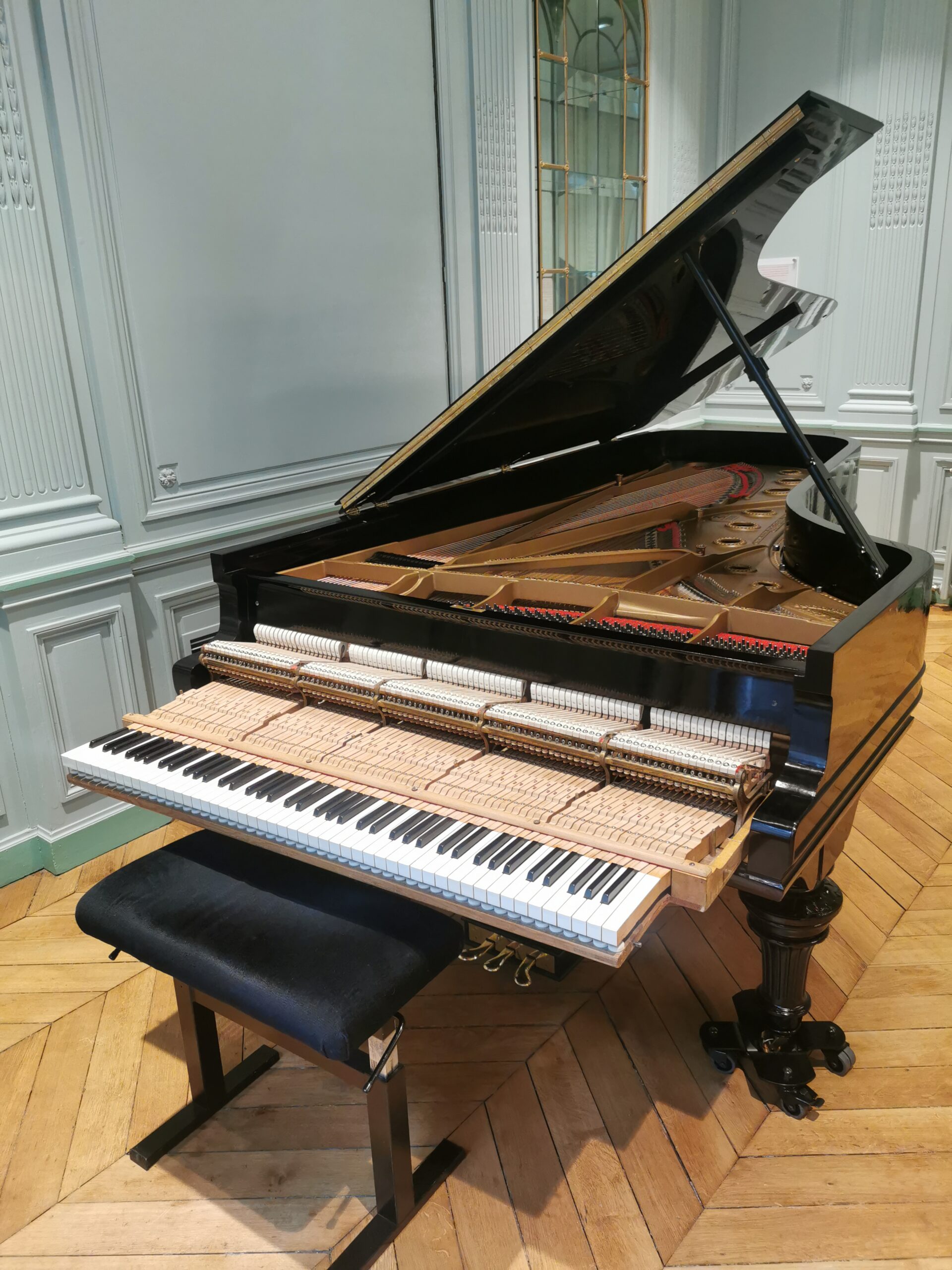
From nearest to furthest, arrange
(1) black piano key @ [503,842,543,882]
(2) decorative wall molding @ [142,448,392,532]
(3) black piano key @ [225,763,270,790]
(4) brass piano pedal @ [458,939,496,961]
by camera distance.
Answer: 1. (1) black piano key @ [503,842,543,882]
2. (3) black piano key @ [225,763,270,790]
3. (4) brass piano pedal @ [458,939,496,961]
4. (2) decorative wall molding @ [142,448,392,532]

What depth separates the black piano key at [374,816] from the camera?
5.46 feet

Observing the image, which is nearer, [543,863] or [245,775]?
[543,863]

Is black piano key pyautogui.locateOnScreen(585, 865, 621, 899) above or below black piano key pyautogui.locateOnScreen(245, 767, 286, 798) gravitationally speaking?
above

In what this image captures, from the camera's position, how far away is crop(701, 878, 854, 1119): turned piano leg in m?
1.91

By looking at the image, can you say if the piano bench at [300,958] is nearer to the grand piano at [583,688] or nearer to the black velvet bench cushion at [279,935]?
the black velvet bench cushion at [279,935]

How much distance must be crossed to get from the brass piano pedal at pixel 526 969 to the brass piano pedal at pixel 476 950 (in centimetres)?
9

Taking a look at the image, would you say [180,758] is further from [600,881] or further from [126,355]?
[126,355]

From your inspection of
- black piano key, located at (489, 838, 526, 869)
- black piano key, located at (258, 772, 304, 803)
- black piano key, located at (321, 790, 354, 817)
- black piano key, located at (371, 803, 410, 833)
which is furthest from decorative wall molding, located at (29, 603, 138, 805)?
black piano key, located at (489, 838, 526, 869)

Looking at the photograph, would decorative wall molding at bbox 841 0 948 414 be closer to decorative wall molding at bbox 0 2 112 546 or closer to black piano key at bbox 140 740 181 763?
decorative wall molding at bbox 0 2 112 546

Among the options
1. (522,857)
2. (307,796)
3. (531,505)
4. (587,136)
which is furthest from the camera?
(587,136)

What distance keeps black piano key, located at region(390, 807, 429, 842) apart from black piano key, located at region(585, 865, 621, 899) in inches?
14.1

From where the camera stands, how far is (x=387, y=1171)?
1746 millimetres

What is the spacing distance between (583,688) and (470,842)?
0.40 meters

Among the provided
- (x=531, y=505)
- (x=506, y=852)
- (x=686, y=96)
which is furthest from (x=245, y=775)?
(x=686, y=96)
